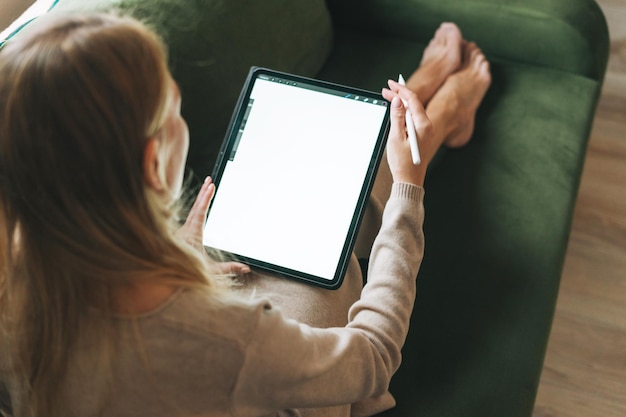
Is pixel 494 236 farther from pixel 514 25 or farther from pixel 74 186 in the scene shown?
pixel 74 186

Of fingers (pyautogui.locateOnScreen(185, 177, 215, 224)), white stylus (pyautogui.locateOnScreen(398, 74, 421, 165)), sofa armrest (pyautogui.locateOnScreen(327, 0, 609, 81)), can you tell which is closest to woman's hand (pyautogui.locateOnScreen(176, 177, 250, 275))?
fingers (pyautogui.locateOnScreen(185, 177, 215, 224))

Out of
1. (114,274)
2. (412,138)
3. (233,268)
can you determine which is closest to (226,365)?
(114,274)

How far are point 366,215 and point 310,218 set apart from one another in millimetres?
116

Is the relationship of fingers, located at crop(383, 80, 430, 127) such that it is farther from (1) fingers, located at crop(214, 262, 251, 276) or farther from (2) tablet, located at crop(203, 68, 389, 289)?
(1) fingers, located at crop(214, 262, 251, 276)

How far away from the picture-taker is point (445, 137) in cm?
119

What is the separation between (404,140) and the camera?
936 mm

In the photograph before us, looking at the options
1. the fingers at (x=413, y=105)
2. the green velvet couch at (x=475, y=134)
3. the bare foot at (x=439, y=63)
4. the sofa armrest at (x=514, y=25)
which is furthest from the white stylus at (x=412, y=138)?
the sofa armrest at (x=514, y=25)

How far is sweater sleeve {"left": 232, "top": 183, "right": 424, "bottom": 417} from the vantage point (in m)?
0.65

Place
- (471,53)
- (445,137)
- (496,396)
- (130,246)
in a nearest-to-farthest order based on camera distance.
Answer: (130,246)
(496,396)
(445,137)
(471,53)

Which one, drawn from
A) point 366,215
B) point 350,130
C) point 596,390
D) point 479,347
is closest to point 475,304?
point 479,347

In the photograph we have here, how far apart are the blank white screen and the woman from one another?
20cm

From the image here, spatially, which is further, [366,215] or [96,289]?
[366,215]

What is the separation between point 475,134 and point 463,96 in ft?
0.25

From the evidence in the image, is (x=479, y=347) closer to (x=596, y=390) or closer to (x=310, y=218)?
(x=310, y=218)
